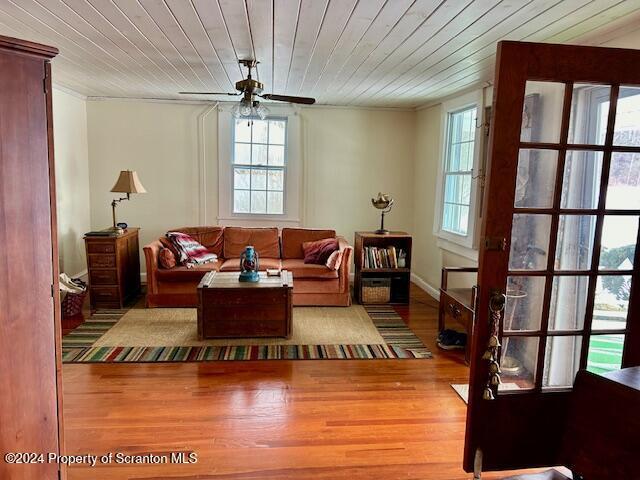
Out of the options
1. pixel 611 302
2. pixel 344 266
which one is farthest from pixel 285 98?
pixel 611 302

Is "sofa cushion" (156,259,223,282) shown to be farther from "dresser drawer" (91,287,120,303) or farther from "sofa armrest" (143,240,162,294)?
"dresser drawer" (91,287,120,303)

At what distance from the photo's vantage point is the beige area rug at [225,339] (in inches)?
153

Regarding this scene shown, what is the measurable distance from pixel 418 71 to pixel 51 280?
3.20 metres

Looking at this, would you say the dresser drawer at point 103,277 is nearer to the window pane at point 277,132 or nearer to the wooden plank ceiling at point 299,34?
the wooden plank ceiling at point 299,34

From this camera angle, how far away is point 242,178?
588 centimetres

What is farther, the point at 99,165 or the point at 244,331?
the point at 99,165

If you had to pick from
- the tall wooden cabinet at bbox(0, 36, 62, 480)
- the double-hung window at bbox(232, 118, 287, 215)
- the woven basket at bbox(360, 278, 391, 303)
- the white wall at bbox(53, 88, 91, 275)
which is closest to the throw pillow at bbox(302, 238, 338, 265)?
the woven basket at bbox(360, 278, 391, 303)

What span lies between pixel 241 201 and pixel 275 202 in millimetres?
446

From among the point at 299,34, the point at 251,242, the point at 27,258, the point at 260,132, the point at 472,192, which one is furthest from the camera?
the point at 260,132

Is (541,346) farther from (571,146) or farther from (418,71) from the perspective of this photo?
(418,71)

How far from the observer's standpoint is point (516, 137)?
188 centimetres

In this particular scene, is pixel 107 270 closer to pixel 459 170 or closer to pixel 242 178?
pixel 242 178

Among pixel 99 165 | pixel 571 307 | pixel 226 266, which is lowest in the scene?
pixel 226 266

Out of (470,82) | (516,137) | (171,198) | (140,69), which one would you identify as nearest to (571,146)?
(516,137)
